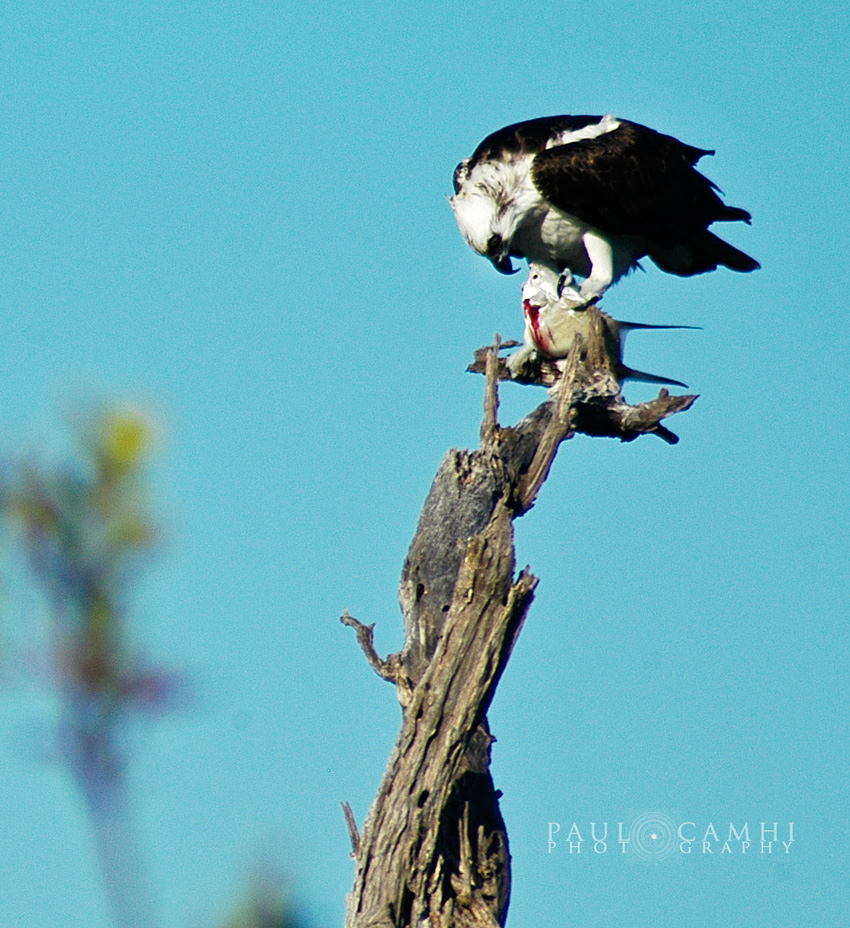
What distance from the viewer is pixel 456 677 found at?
6355 millimetres

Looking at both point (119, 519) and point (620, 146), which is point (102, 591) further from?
point (620, 146)

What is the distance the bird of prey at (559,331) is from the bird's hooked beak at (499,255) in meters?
1.21

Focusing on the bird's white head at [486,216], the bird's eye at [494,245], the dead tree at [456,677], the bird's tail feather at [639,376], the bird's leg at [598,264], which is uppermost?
the bird's white head at [486,216]

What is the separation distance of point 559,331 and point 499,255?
1.69 meters

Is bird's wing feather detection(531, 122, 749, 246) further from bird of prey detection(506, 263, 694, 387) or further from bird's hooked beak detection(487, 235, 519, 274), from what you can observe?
bird of prey detection(506, 263, 694, 387)

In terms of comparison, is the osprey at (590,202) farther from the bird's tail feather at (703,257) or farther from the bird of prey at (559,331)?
the bird of prey at (559,331)

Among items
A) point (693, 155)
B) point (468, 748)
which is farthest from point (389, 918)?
point (693, 155)

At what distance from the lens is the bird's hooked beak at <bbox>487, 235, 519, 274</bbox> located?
367 inches

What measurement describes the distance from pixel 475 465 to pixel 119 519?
5.32 meters

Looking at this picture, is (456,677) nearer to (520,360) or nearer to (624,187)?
(520,360)

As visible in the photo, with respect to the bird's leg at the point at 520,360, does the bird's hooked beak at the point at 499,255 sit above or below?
above

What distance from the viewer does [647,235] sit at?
30.3 ft

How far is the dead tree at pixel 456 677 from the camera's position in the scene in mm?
6238

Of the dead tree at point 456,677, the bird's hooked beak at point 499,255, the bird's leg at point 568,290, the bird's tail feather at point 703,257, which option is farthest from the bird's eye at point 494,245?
the dead tree at point 456,677
